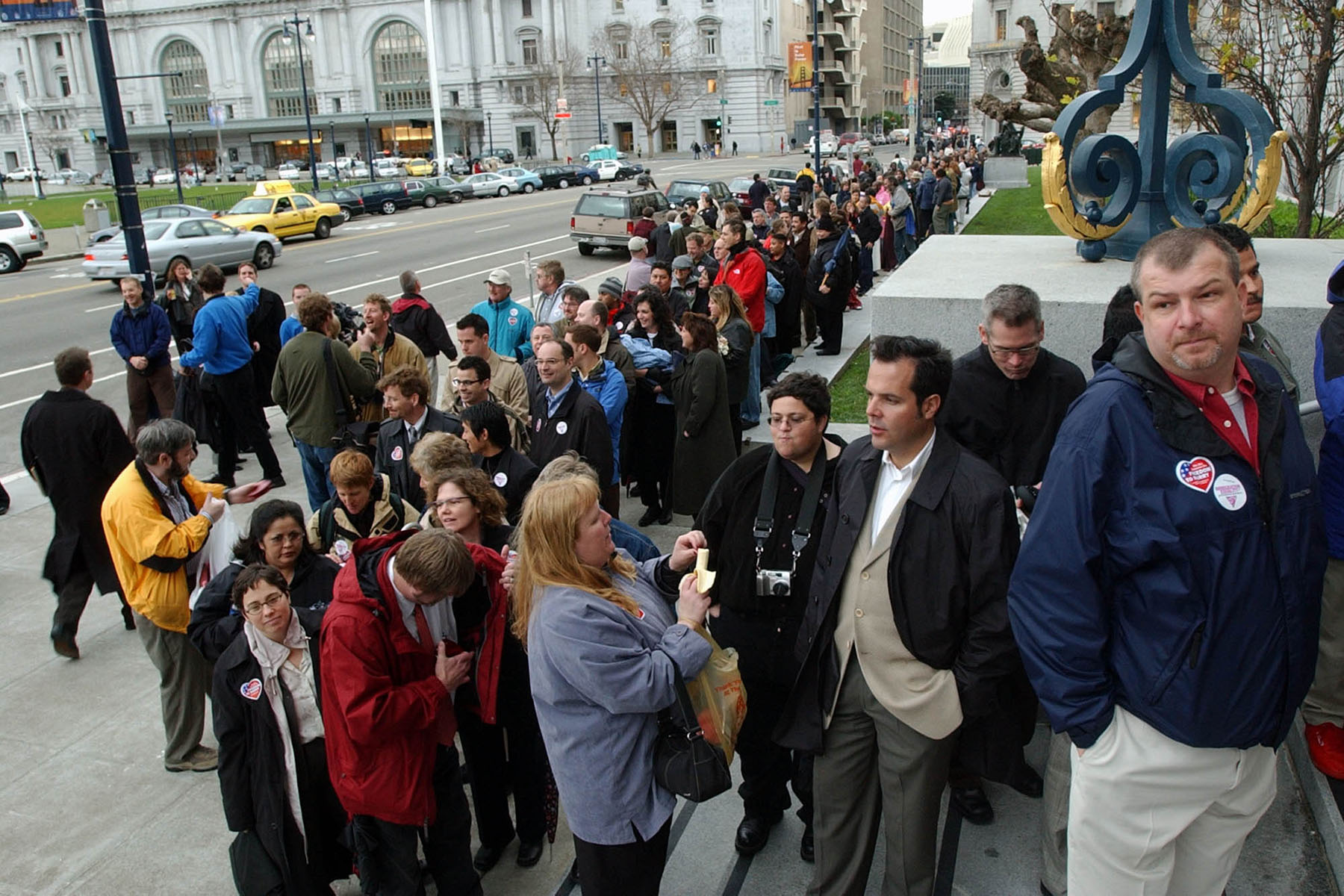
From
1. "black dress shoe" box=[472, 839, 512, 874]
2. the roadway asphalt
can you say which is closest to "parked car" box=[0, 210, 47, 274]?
the roadway asphalt

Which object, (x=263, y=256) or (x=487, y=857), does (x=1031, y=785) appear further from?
(x=263, y=256)

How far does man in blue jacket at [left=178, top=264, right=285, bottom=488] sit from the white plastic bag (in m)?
4.45

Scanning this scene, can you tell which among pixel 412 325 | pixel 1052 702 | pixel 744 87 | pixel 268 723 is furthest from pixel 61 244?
pixel 744 87

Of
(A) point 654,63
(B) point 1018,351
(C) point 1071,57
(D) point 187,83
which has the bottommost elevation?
(B) point 1018,351

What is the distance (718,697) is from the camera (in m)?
3.23

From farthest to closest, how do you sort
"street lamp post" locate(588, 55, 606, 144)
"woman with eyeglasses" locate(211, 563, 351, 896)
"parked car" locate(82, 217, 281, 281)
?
"street lamp post" locate(588, 55, 606, 144) < "parked car" locate(82, 217, 281, 281) < "woman with eyeglasses" locate(211, 563, 351, 896)

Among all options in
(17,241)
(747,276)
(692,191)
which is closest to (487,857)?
(747,276)

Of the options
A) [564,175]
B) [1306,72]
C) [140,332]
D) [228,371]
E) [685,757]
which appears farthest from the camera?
[564,175]

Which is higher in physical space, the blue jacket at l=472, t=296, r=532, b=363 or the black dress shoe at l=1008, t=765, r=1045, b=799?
the blue jacket at l=472, t=296, r=532, b=363

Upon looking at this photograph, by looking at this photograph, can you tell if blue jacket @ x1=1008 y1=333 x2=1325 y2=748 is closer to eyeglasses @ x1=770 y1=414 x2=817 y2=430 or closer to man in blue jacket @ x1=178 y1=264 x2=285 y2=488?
eyeglasses @ x1=770 y1=414 x2=817 y2=430

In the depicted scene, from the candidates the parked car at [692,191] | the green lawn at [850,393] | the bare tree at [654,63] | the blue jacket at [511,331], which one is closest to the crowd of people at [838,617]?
the blue jacket at [511,331]

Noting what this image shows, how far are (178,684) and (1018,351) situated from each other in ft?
13.7

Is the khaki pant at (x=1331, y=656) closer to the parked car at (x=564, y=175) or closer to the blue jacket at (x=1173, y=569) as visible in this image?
the blue jacket at (x=1173, y=569)

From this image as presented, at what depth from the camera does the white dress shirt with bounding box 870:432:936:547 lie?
3211mm
